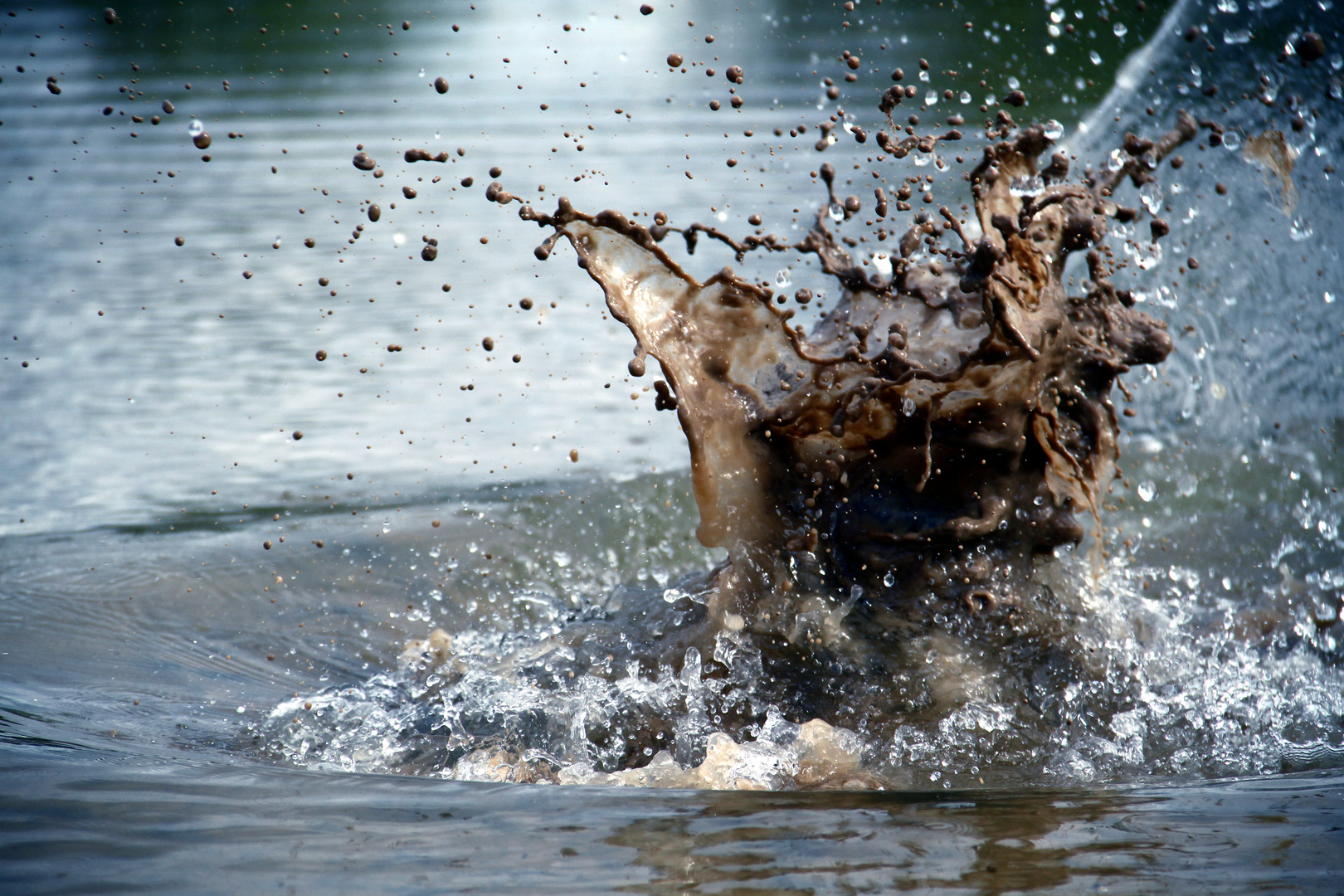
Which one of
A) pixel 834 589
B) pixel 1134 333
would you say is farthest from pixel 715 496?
pixel 1134 333

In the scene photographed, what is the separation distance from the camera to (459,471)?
466cm

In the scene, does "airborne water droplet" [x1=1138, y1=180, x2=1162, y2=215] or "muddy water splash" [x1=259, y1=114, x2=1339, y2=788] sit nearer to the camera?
"muddy water splash" [x1=259, y1=114, x2=1339, y2=788]

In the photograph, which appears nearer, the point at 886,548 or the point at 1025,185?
the point at 886,548

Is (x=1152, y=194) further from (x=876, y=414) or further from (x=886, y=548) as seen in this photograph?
(x=886, y=548)

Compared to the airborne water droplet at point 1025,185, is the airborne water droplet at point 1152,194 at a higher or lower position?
higher

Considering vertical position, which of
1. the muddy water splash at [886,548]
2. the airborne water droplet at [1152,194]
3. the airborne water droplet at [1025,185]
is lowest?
the muddy water splash at [886,548]

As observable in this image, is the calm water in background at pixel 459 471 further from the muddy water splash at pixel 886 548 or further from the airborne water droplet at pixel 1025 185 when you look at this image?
the airborne water droplet at pixel 1025 185

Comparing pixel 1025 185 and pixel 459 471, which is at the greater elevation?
pixel 1025 185

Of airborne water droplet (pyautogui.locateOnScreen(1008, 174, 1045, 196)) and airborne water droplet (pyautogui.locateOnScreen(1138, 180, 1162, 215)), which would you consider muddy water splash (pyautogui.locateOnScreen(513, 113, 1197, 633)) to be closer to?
airborne water droplet (pyautogui.locateOnScreen(1008, 174, 1045, 196))

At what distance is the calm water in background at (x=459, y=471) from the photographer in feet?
6.10

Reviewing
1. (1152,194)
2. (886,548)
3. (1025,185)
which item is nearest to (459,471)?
(886,548)

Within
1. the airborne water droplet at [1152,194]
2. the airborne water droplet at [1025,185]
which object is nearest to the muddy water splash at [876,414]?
the airborne water droplet at [1025,185]

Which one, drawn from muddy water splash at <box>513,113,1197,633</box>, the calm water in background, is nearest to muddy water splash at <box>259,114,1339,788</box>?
muddy water splash at <box>513,113,1197,633</box>

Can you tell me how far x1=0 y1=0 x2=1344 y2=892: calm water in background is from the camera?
1.86 meters
